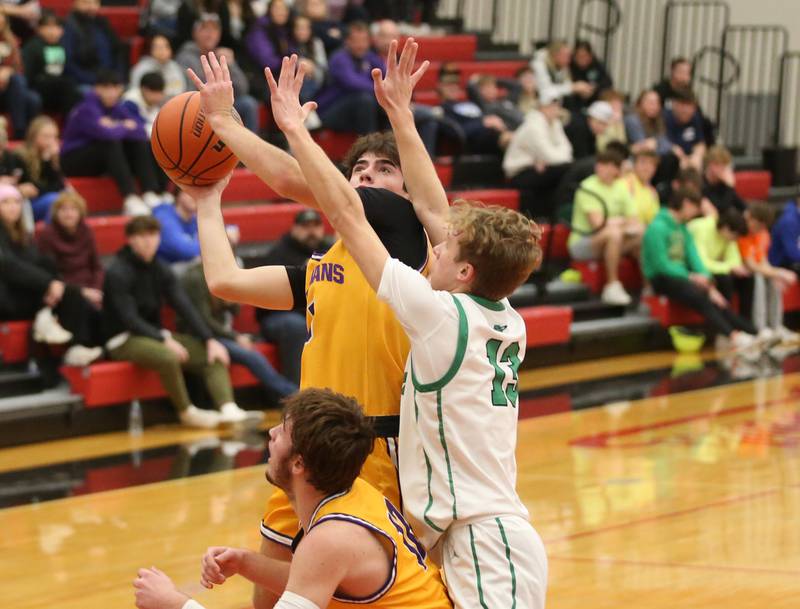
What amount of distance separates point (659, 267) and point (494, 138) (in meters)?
2.13

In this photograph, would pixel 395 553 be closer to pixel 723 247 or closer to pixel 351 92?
pixel 351 92

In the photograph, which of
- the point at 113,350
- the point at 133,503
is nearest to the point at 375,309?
the point at 133,503

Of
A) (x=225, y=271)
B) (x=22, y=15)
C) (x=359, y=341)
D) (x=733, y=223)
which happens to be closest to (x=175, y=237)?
(x=22, y=15)

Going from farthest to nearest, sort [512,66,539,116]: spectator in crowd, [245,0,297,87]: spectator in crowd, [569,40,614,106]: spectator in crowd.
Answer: [569,40,614,106]: spectator in crowd < [512,66,539,116]: spectator in crowd < [245,0,297,87]: spectator in crowd

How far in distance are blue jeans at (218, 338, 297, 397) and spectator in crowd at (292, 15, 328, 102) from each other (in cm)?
356

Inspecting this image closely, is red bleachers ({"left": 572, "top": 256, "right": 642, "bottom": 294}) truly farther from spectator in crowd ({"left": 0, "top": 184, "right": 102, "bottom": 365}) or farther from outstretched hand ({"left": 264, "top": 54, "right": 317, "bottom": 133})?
outstretched hand ({"left": 264, "top": 54, "right": 317, "bottom": 133})

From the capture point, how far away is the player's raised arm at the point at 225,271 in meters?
3.96

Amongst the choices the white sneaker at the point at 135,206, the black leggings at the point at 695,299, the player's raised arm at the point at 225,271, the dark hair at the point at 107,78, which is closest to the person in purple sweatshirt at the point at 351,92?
the dark hair at the point at 107,78

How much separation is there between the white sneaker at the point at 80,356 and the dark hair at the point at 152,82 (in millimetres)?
2704

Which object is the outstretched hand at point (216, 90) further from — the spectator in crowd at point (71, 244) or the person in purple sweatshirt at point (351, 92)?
the person in purple sweatshirt at point (351, 92)

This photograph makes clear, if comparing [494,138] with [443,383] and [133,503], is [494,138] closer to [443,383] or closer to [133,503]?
[133,503]

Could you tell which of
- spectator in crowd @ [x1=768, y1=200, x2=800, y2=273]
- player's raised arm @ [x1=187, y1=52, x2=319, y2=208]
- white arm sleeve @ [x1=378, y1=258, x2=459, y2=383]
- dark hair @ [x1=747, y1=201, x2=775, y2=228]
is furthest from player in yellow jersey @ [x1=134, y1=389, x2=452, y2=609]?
spectator in crowd @ [x1=768, y1=200, x2=800, y2=273]

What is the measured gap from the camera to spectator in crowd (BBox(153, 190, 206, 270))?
9609mm

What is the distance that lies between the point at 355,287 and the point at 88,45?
322 inches
